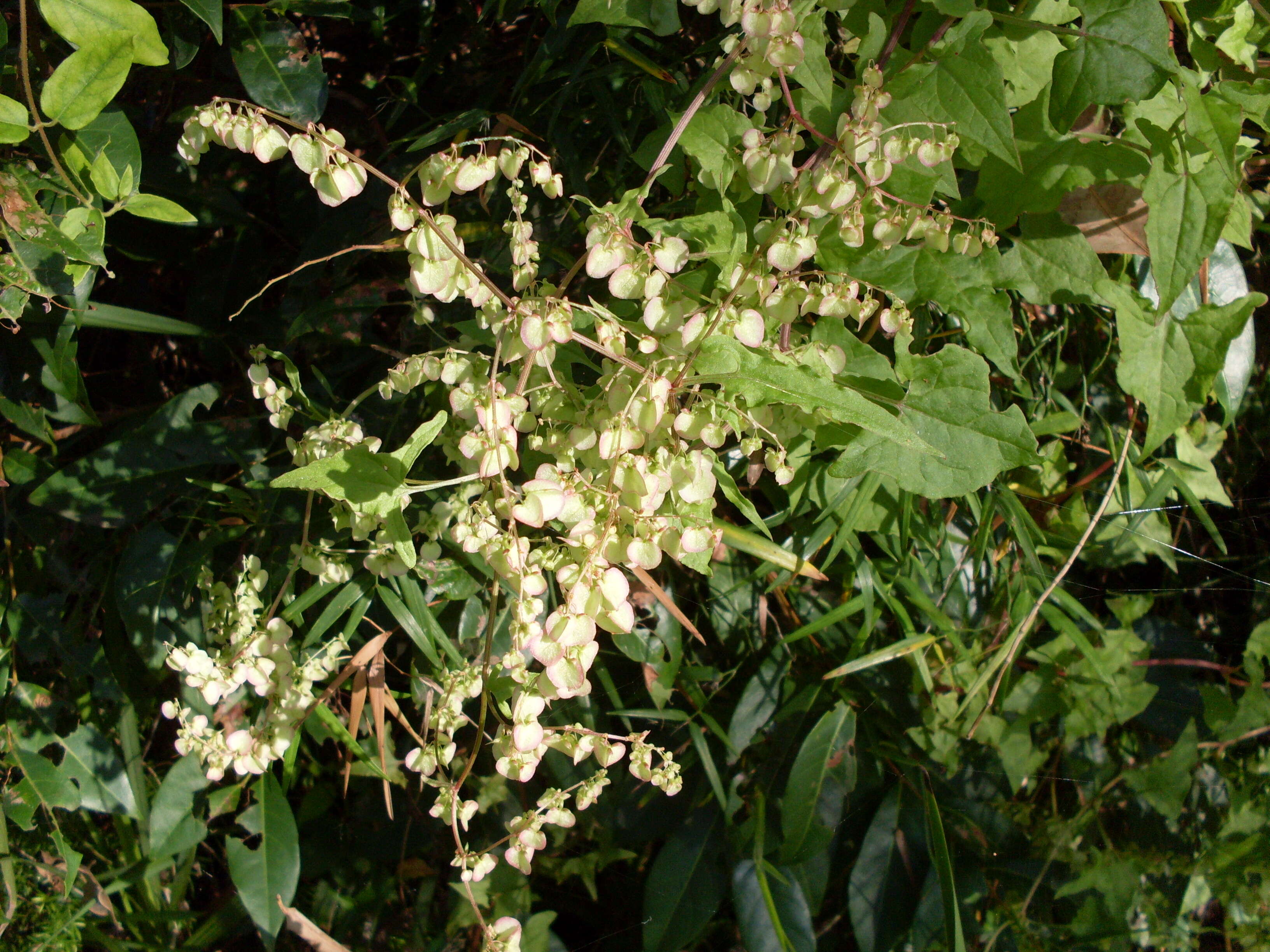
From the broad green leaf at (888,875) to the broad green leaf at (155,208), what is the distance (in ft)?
3.63

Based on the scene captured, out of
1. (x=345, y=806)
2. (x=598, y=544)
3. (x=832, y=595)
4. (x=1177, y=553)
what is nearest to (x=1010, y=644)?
(x=832, y=595)

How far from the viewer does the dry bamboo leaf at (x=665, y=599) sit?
720 millimetres

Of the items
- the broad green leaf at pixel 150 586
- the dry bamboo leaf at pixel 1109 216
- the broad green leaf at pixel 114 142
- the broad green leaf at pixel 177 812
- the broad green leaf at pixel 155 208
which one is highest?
the dry bamboo leaf at pixel 1109 216

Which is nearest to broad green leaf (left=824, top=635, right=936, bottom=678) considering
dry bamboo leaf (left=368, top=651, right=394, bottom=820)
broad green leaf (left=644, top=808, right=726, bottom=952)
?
broad green leaf (left=644, top=808, right=726, bottom=952)

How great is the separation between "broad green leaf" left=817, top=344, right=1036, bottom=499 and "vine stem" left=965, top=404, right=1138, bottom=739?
0.30 m

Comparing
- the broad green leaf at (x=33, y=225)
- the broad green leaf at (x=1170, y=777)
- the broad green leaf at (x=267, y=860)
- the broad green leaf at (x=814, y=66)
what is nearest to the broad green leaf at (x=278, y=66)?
the broad green leaf at (x=33, y=225)

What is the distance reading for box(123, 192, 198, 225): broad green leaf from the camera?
2.14ft

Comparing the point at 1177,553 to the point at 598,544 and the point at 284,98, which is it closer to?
the point at 598,544

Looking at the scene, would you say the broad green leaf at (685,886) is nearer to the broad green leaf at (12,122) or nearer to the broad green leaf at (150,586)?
the broad green leaf at (150,586)

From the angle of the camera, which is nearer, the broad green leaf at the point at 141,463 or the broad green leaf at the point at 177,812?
the broad green leaf at the point at 141,463

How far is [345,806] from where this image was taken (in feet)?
3.91

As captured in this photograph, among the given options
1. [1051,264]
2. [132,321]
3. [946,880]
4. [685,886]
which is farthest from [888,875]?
[132,321]

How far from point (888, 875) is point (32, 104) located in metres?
1.33

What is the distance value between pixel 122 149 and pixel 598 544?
2.01ft
